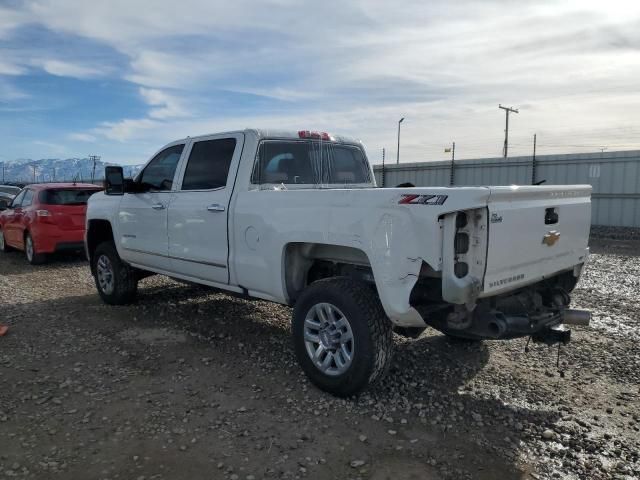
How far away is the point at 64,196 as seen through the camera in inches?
406

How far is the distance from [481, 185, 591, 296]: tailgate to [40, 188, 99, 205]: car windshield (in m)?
8.90

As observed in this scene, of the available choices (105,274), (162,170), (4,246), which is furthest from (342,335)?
(4,246)

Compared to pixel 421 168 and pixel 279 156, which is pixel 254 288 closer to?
pixel 279 156

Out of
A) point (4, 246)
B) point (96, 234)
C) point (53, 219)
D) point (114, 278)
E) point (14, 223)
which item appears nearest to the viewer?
point (114, 278)

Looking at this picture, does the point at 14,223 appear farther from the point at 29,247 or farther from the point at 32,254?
the point at 32,254

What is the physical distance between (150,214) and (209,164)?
1147 millimetres

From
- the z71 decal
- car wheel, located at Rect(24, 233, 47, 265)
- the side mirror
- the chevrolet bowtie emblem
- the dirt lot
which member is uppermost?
the side mirror

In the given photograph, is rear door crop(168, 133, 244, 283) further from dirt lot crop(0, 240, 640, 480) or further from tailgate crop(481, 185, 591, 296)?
tailgate crop(481, 185, 591, 296)

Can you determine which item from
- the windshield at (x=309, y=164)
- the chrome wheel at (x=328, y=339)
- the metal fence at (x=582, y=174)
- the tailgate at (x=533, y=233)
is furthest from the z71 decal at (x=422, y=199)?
the metal fence at (x=582, y=174)

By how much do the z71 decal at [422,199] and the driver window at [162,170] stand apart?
3229 mm

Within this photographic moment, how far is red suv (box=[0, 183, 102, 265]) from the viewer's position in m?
10.0

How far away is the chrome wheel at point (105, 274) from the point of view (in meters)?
6.96

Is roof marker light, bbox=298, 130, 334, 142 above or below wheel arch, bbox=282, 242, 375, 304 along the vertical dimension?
above

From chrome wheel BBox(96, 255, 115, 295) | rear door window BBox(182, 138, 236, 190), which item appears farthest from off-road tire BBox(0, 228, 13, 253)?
rear door window BBox(182, 138, 236, 190)
